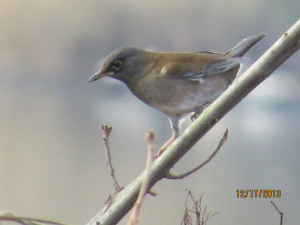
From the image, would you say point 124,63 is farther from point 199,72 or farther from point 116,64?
point 199,72

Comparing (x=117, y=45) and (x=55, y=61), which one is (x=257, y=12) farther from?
(x=55, y=61)

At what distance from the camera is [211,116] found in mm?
490

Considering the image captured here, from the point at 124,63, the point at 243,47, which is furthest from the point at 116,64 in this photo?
the point at 243,47

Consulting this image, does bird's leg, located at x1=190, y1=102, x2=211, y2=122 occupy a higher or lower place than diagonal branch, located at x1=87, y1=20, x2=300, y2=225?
higher

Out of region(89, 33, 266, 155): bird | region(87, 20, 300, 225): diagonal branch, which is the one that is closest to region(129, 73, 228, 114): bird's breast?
region(89, 33, 266, 155): bird

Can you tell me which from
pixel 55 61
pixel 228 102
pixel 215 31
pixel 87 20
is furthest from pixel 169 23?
pixel 228 102

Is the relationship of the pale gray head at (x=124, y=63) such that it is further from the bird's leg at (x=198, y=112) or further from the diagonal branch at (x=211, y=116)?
the diagonal branch at (x=211, y=116)

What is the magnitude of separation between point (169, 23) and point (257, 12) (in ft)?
0.91

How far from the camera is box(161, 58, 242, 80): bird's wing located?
31.5 inches

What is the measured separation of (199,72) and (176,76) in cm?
5

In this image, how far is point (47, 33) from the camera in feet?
3.96

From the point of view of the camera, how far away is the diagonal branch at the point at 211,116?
48 centimetres

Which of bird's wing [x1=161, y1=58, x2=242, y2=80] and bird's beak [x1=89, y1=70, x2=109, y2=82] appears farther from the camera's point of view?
bird's wing [x1=161, y1=58, x2=242, y2=80]

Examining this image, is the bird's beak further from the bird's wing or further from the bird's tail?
the bird's tail
